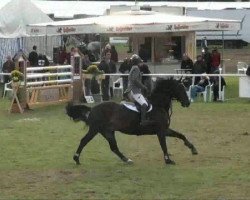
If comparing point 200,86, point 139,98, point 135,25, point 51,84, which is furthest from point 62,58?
point 139,98

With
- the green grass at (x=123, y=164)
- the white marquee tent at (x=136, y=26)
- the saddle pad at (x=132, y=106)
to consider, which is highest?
the white marquee tent at (x=136, y=26)

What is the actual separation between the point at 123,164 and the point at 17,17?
2237 cm

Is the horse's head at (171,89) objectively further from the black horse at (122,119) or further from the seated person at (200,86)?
the seated person at (200,86)

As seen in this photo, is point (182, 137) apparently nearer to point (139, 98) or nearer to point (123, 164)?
point (139, 98)

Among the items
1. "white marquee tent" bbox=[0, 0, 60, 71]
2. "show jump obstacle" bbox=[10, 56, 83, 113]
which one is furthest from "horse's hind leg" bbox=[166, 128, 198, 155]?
"white marquee tent" bbox=[0, 0, 60, 71]

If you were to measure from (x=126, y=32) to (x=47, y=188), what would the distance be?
60.4 ft

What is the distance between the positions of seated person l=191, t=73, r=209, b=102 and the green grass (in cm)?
502

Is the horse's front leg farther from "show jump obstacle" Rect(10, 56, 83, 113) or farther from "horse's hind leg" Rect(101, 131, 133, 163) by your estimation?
"show jump obstacle" Rect(10, 56, 83, 113)

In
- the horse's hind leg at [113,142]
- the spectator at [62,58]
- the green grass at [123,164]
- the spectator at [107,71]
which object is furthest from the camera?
the spectator at [62,58]

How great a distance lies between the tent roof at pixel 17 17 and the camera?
110ft

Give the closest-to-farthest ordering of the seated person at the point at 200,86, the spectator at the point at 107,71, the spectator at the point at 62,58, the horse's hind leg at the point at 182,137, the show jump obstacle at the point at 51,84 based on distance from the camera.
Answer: the horse's hind leg at the point at 182,137 → the show jump obstacle at the point at 51,84 → the seated person at the point at 200,86 → the spectator at the point at 107,71 → the spectator at the point at 62,58

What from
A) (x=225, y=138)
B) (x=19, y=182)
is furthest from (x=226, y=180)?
(x=225, y=138)

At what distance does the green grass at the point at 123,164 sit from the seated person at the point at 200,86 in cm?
502

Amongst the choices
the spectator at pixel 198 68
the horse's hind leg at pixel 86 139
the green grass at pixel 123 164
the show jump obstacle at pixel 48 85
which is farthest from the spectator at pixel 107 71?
the horse's hind leg at pixel 86 139
